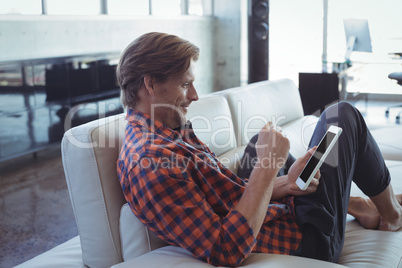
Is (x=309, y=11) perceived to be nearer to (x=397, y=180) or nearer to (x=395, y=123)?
(x=395, y=123)

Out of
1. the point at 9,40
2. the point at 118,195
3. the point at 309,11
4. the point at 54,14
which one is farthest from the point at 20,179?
the point at 309,11

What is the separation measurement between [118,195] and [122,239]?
0.13m

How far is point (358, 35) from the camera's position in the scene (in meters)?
4.96

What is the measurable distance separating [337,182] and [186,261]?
1.87 ft

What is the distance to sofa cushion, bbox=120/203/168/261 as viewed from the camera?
1321mm

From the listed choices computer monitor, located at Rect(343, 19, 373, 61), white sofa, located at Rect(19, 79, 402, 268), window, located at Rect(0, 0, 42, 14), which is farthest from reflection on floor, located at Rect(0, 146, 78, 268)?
computer monitor, located at Rect(343, 19, 373, 61)

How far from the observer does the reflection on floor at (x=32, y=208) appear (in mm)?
2447

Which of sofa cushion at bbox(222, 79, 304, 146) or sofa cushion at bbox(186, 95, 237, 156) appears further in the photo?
sofa cushion at bbox(222, 79, 304, 146)

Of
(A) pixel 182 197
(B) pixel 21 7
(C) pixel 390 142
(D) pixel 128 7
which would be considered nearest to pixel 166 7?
(D) pixel 128 7

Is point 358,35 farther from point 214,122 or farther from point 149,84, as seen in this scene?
point 149,84

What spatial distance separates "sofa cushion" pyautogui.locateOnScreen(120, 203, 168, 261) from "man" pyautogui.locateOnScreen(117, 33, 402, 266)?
64mm

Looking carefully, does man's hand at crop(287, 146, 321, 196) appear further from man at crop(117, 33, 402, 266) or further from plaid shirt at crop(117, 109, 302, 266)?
plaid shirt at crop(117, 109, 302, 266)

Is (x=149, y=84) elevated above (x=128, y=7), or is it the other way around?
(x=128, y=7)

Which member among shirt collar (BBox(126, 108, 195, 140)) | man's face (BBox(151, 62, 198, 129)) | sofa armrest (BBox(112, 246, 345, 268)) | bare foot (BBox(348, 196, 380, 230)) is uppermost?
man's face (BBox(151, 62, 198, 129))
